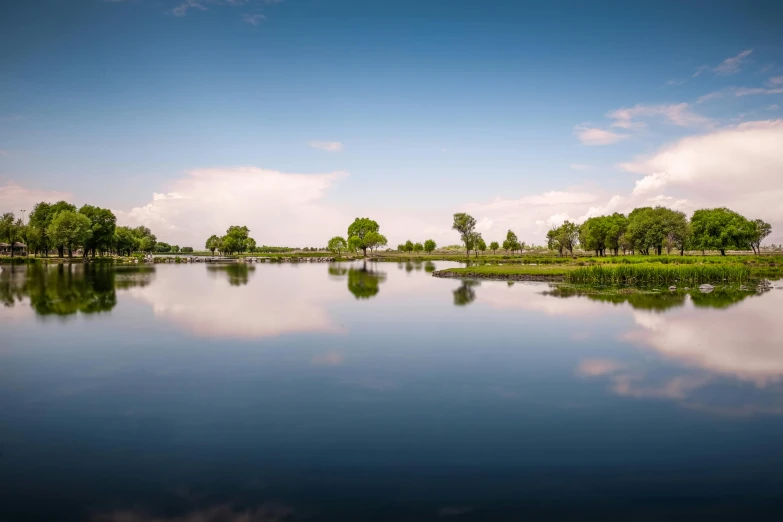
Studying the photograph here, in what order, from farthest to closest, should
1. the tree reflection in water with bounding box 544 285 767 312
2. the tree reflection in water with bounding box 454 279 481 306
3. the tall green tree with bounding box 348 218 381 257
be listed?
the tall green tree with bounding box 348 218 381 257
the tree reflection in water with bounding box 454 279 481 306
the tree reflection in water with bounding box 544 285 767 312

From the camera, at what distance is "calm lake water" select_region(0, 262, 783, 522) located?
26.9ft

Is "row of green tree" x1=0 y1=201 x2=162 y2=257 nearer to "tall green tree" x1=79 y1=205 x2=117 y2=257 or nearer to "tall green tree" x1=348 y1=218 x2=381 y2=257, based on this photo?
"tall green tree" x1=79 y1=205 x2=117 y2=257

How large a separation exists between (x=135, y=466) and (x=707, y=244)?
404 ft

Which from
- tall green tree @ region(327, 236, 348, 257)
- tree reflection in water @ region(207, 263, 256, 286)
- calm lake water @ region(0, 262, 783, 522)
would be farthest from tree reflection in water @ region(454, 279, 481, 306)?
tall green tree @ region(327, 236, 348, 257)

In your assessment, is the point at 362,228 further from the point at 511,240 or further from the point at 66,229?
the point at 66,229

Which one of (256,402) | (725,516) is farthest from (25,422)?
(725,516)

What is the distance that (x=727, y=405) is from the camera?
44.1ft

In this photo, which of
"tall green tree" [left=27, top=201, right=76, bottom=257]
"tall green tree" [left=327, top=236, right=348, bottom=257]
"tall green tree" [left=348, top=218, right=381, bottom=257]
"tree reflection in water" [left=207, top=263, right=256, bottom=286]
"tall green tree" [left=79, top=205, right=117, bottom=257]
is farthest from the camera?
"tall green tree" [left=327, top=236, right=348, bottom=257]

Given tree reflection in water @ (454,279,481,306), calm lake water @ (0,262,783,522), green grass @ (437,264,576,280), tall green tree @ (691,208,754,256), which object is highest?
tall green tree @ (691,208,754,256)

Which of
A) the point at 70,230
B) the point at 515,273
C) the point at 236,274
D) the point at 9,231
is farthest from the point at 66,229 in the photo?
the point at 515,273

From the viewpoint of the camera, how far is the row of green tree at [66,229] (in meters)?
101

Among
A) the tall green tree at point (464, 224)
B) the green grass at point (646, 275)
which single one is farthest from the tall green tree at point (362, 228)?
the green grass at point (646, 275)

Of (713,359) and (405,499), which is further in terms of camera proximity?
(713,359)

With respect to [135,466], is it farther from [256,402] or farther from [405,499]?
[405,499]
